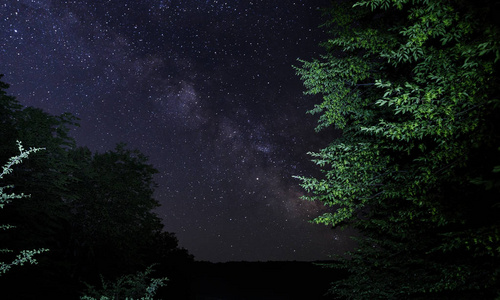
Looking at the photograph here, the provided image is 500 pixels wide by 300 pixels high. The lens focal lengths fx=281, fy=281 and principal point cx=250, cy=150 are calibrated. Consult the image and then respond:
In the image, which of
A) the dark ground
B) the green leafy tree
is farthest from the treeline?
the dark ground

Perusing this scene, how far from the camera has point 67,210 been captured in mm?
19266

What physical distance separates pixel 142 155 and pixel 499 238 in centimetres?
2454

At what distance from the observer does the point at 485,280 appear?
15.0 ft

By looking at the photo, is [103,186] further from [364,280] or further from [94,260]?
[364,280]

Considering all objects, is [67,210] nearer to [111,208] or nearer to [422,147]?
[111,208]

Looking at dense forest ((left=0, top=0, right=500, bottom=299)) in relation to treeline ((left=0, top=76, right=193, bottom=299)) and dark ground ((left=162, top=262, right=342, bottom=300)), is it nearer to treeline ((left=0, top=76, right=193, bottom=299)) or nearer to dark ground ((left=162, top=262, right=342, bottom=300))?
treeline ((left=0, top=76, right=193, bottom=299))

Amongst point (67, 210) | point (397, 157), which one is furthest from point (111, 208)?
point (397, 157)

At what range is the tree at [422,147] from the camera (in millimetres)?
4348

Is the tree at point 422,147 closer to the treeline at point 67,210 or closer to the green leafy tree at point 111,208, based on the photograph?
the treeline at point 67,210

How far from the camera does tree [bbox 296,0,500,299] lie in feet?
14.3

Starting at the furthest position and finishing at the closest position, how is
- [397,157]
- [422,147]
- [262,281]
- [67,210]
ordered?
1. [262,281]
2. [67,210]
3. [397,157]
4. [422,147]

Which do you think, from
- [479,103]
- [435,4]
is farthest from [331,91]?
[479,103]

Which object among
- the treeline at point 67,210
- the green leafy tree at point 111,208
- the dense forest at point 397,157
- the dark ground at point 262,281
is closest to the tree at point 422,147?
the dense forest at point 397,157

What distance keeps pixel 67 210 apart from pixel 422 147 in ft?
70.7
